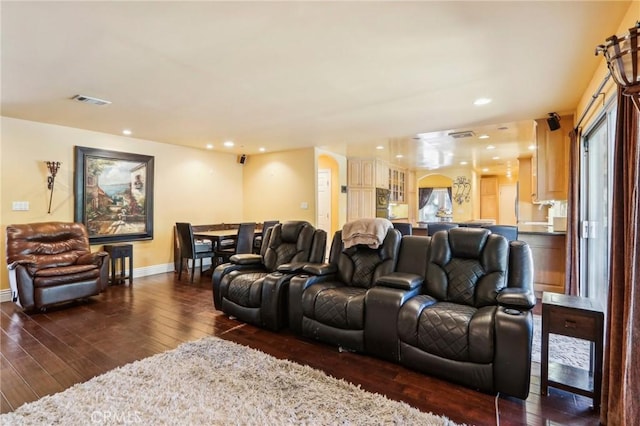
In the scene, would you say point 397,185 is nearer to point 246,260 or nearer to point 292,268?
point 246,260

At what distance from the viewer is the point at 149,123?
475 cm

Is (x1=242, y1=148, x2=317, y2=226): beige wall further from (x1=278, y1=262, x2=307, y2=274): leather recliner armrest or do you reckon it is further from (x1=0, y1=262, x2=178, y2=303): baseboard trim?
(x1=278, y1=262, x2=307, y2=274): leather recliner armrest

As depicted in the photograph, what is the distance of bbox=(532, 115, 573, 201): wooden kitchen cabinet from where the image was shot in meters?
4.42

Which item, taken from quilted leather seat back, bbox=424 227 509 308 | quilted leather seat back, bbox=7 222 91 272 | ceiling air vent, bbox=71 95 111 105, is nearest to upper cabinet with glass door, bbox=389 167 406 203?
quilted leather seat back, bbox=424 227 509 308

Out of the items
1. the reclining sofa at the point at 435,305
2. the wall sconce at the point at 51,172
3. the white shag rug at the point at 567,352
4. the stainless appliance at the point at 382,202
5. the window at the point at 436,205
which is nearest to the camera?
the reclining sofa at the point at 435,305

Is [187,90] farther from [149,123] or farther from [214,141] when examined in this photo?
[214,141]

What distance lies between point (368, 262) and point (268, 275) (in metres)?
1.09

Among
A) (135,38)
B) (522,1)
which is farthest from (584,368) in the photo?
(135,38)

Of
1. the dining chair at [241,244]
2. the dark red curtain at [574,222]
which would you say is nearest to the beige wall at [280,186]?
the dining chair at [241,244]

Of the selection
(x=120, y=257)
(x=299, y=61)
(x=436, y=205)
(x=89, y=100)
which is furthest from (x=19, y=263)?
(x=436, y=205)

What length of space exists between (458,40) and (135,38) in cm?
238

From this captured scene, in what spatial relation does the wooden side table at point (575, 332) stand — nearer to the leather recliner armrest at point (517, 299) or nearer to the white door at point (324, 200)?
the leather recliner armrest at point (517, 299)

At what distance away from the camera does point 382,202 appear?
8.53 metres

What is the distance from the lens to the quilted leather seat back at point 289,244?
3.88m
